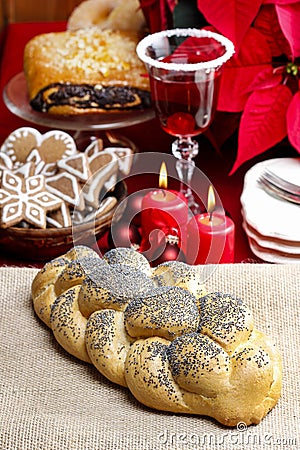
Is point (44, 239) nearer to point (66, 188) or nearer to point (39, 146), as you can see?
point (66, 188)

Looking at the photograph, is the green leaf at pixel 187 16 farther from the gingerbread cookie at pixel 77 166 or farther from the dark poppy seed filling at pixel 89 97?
the gingerbread cookie at pixel 77 166

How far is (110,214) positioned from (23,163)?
0.26 m

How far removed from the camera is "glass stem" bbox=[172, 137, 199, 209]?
1292 mm

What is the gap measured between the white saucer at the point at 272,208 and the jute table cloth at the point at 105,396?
4.6 inches

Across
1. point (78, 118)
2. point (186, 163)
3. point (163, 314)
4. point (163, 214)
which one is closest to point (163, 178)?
point (163, 214)

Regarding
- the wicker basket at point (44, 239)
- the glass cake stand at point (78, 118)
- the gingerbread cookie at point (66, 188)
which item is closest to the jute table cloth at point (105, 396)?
the wicker basket at point (44, 239)

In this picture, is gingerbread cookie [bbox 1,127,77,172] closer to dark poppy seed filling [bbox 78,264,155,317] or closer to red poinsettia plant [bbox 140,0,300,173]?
red poinsettia plant [bbox 140,0,300,173]

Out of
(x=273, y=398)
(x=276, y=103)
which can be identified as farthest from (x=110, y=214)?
(x=273, y=398)

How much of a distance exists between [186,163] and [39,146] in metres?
0.29

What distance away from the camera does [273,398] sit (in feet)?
2.71

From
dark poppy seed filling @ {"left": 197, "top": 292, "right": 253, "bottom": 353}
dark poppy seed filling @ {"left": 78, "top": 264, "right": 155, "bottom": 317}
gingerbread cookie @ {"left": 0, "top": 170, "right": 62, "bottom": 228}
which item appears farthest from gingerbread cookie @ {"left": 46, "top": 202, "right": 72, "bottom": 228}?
dark poppy seed filling @ {"left": 197, "top": 292, "right": 253, "bottom": 353}

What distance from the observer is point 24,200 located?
1.21 metres

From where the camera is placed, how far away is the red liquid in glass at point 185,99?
1.22m

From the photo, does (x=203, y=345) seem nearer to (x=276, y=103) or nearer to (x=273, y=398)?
(x=273, y=398)
